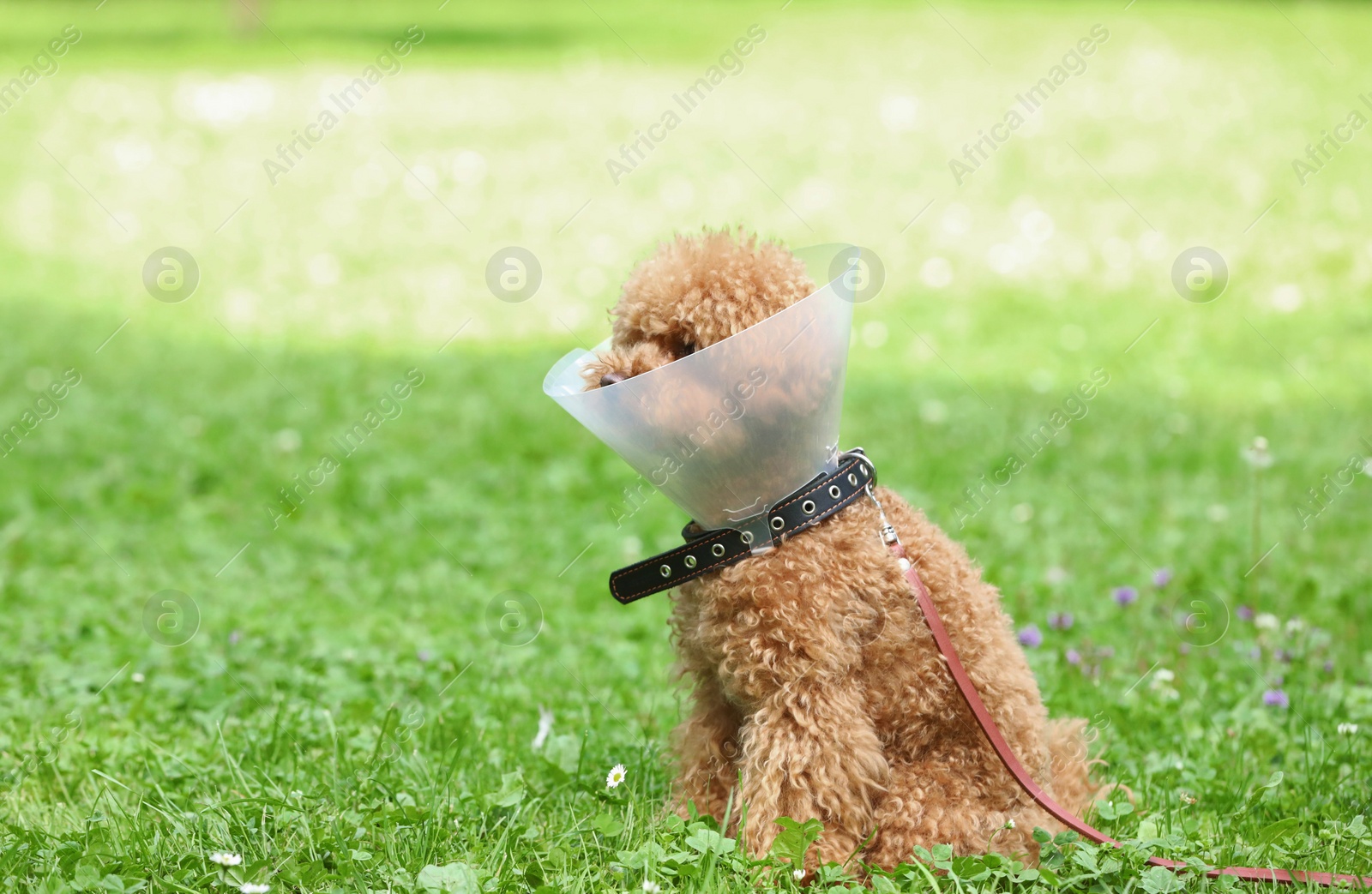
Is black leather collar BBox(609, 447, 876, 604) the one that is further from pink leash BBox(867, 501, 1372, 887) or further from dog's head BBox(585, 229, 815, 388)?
dog's head BBox(585, 229, 815, 388)

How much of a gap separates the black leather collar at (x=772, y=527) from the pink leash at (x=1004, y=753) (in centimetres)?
13

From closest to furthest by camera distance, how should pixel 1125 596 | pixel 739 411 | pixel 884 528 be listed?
pixel 739 411 < pixel 884 528 < pixel 1125 596

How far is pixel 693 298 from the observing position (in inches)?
99.6

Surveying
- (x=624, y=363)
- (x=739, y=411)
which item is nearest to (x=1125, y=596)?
(x=739, y=411)

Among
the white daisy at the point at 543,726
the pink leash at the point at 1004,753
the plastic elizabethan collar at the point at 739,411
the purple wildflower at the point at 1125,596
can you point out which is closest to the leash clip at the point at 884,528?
the pink leash at the point at 1004,753

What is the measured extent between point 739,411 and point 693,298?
0.26 m

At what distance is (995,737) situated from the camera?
99.5 inches

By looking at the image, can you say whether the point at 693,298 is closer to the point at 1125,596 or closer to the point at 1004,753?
the point at 1004,753

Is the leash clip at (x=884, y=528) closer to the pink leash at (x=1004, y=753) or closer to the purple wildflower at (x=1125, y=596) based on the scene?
the pink leash at (x=1004, y=753)

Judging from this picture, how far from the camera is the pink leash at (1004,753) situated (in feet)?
8.27

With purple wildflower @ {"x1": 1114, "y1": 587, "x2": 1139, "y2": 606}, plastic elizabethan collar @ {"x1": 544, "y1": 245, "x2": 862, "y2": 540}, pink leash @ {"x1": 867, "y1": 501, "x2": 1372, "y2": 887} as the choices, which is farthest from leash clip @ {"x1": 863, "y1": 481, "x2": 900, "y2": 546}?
purple wildflower @ {"x1": 1114, "y1": 587, "x2": 1139, "y2": 606}

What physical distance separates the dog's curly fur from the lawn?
15cm

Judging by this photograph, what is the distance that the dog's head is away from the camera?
2510 millimetres

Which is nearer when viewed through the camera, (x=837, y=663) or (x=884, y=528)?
(x=837, y=663)
